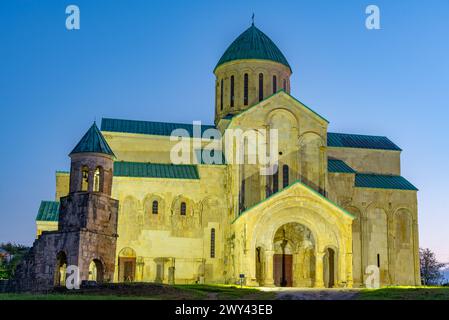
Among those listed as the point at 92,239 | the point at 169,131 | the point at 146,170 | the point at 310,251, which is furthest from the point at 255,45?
the point at 92,239

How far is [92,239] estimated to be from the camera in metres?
32.8

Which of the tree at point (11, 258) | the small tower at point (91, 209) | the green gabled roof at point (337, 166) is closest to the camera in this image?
the small tower at point (91, 209)

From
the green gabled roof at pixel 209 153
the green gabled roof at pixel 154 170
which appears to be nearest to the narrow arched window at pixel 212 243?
the green gabled roof at pixel 154 170

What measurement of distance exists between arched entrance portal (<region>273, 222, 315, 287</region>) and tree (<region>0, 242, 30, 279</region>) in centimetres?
2460

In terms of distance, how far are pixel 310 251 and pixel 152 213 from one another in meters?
10.3

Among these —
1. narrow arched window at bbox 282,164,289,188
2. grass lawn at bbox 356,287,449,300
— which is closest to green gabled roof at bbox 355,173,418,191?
narrow arched window at bbox 282,164,289,188

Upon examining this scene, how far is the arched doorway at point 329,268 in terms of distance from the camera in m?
40.3

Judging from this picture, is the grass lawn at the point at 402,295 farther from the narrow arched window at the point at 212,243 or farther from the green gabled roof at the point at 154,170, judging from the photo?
the green gabled roof at the point at 154,170

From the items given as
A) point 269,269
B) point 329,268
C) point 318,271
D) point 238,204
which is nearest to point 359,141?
point 329,268

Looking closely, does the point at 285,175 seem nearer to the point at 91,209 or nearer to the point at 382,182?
the point at 382,182

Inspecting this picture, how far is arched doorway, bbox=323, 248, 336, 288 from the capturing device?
132 ft

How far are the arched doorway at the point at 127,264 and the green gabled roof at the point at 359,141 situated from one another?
1665cm

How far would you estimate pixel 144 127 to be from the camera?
4788 centimetres
